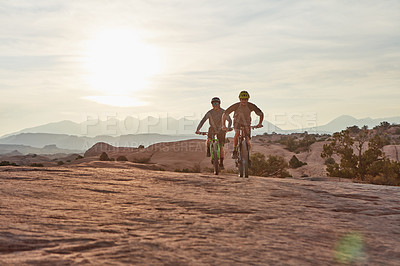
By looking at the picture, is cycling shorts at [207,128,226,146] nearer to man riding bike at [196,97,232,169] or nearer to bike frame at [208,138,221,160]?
man riding bike at [196,97,232,169]

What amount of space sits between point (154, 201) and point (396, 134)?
76808 millimetres

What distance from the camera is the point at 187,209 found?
5.62 m

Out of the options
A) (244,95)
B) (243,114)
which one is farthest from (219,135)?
(244,95)

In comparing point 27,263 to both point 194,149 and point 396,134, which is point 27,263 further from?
point 396,134

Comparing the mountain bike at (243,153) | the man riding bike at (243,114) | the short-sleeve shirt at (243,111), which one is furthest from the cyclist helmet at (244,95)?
the mountain bike at (243,153)

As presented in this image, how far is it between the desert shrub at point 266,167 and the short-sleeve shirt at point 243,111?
14.6m

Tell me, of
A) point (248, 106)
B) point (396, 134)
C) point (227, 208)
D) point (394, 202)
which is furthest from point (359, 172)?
point (396, 134)

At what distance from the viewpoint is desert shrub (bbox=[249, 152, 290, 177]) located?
1045 inches

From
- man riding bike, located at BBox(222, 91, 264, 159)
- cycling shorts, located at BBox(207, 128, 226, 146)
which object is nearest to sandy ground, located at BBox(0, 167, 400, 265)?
man riding bike, located at BBox(222, 91, 264, 159)

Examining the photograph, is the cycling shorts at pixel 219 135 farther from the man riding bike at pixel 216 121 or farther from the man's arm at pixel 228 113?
the man's arm at pixel 228 113

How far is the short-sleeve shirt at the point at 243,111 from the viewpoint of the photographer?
11.9 m

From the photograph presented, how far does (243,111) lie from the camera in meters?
11.9

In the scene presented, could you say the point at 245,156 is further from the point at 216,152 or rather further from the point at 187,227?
the point at 187,227

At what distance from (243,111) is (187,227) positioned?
782 cm
